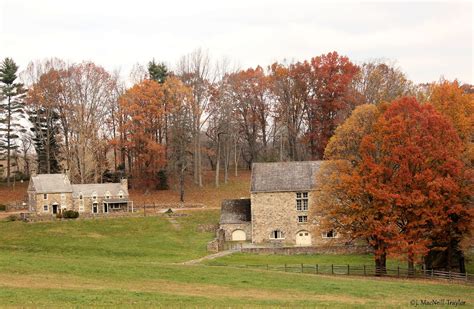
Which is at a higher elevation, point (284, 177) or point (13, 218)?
point (284, 177)

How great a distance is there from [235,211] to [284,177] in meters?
6.24

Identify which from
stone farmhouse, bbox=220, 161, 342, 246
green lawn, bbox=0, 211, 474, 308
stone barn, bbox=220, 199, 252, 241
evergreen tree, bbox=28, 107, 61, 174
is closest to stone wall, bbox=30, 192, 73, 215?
evergreen tree, bbox=28, 107, 61, 174

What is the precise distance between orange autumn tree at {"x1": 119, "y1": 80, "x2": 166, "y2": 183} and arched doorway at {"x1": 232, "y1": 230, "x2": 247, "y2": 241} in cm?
2336

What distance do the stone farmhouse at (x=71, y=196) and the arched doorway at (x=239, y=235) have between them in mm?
18360

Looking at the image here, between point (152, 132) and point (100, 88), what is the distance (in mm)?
9303

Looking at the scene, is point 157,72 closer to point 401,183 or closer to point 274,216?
point 274,216

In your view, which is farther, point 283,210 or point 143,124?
point 143,124

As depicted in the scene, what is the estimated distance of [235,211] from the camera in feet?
193

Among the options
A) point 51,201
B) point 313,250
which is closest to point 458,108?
point 313,250

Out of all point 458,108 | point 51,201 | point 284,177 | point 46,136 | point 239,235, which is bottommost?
point 239,235

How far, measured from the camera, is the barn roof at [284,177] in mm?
55881

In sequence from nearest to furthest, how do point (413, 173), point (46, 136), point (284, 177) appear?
point (413, 173), point (284, 177), point (46, 136)

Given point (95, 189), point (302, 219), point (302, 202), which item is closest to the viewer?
point (302, 219)

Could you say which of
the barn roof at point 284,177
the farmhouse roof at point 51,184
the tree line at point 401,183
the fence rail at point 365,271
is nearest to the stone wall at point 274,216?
the barn roof at point 284,177
